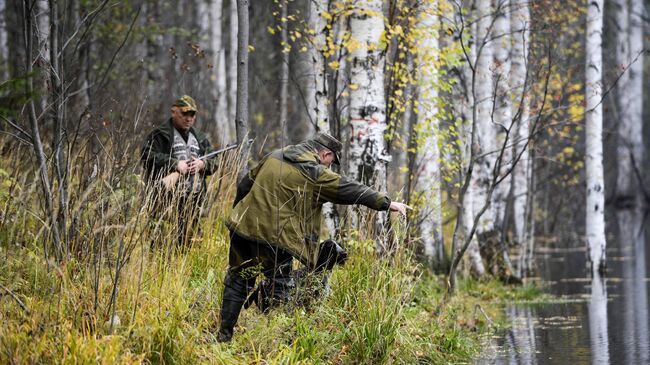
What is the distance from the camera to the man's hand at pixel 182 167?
9.17 meters

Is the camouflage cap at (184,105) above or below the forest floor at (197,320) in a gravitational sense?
above

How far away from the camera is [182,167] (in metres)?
9.20

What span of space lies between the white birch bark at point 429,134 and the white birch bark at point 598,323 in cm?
207

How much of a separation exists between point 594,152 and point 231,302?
419 inches

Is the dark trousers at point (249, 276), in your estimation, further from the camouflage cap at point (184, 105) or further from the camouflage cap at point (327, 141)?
the camouflage cap at point (184, 105)

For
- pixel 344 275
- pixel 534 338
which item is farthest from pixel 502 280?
pixel 344 275

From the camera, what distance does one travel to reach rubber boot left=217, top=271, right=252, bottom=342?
23.5ft

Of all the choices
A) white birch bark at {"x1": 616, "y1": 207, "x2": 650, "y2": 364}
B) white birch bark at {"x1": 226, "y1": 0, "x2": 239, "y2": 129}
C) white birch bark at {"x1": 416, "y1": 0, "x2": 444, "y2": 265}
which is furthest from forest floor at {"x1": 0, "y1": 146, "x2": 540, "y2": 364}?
white birch bark at {"x1": 226, "y1": 0, "x2": 239, "y2": 129}

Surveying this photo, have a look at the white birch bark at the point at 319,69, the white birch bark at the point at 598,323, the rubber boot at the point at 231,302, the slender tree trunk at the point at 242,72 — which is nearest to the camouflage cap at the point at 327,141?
the rubber boot at the point at 231,302

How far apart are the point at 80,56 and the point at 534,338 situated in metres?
9.35

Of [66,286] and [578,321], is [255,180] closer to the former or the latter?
[66,286]

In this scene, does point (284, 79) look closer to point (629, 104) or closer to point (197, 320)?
point (197, 320)

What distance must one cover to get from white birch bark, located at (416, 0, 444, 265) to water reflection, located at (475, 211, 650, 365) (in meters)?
1.65

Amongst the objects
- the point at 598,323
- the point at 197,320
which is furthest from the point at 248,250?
the point at 598,323
